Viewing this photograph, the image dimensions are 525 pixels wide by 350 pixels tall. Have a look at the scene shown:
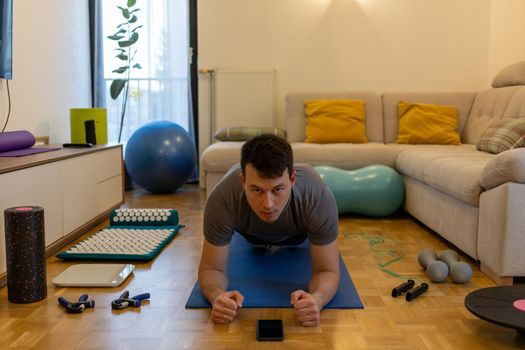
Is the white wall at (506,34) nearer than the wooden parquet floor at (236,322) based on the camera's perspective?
No

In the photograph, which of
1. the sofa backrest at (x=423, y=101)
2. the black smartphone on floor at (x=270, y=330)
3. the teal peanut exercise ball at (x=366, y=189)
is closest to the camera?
the black smartphone on floor at (x=270, y=330)

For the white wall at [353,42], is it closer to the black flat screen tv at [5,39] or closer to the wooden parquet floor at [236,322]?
the black flat screen tv at [5,39]

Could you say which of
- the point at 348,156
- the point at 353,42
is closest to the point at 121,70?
the point at 353,42

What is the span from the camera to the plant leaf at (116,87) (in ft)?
15.6

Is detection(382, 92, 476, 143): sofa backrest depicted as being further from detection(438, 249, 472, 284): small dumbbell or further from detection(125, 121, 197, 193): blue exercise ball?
detection(438, 249, 472, 284): small dumbbell

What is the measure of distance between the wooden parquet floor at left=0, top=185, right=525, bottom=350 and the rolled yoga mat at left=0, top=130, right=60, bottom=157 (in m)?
0.68

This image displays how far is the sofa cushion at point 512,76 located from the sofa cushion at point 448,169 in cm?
58

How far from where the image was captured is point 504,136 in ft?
10.7

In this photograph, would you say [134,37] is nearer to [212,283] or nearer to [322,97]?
[322,97]

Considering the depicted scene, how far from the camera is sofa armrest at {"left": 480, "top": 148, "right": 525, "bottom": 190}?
2.13 meters

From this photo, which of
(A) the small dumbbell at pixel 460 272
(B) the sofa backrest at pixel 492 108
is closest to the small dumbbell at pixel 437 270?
(A) the small dumbbell at pixel 460 272

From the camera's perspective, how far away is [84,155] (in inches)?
127

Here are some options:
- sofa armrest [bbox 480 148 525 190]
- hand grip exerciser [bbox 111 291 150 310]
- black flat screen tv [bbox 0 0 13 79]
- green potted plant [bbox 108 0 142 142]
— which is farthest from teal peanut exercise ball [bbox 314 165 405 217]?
green potted plant [bbox 108 0 142 142]

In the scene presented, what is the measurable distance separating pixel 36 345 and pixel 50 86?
288cm
